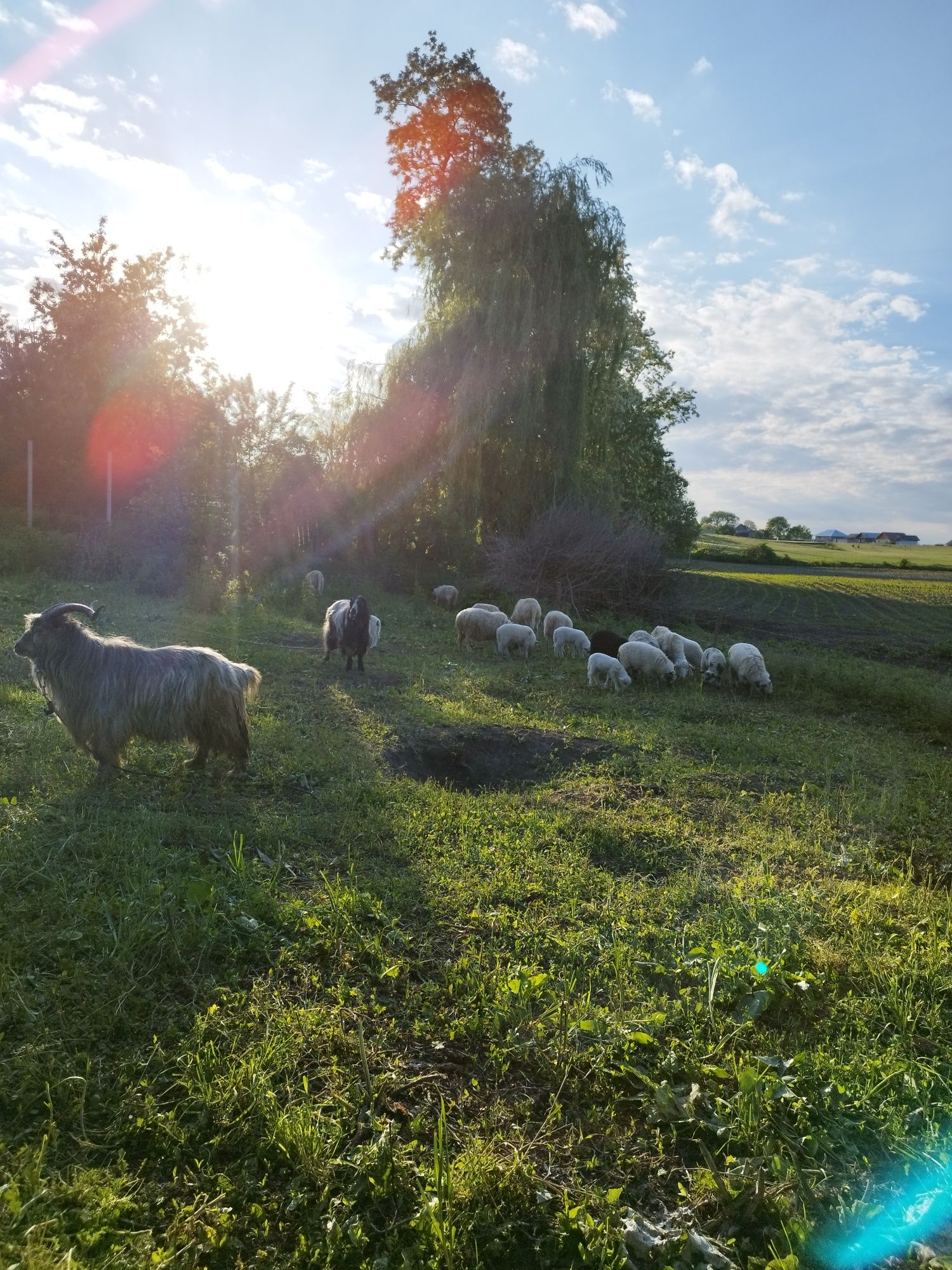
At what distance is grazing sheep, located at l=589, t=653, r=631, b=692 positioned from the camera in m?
11.4

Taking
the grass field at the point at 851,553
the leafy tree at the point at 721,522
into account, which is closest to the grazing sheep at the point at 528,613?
the grass field at the point at 851,553

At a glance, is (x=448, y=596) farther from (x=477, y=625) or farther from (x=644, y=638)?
(x=644, y=638)

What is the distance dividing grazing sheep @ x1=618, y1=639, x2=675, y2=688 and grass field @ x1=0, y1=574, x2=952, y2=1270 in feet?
17.8

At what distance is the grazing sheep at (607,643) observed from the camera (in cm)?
1377

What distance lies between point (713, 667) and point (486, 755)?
6.56 m

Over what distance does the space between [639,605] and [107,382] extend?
19176mm

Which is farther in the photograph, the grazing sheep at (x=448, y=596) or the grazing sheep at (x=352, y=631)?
the grazing sheep at (x=448, y=596)

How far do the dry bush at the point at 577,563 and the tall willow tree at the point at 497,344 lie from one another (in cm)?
146

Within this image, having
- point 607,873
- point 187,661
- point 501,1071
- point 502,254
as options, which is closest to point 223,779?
point 187,661

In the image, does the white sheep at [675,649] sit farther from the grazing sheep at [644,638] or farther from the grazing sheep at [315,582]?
the grazing sheep at [315,582]

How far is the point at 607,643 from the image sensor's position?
13.8 metres

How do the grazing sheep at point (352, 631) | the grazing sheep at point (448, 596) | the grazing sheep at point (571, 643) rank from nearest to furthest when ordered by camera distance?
the grazing sheep at point (352, 631) < the grazing sheep at point (571, 643) < the grazing sheep at point (448, 596)

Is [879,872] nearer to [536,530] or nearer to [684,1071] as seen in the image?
[684,1071]

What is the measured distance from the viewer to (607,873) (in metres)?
4.62
